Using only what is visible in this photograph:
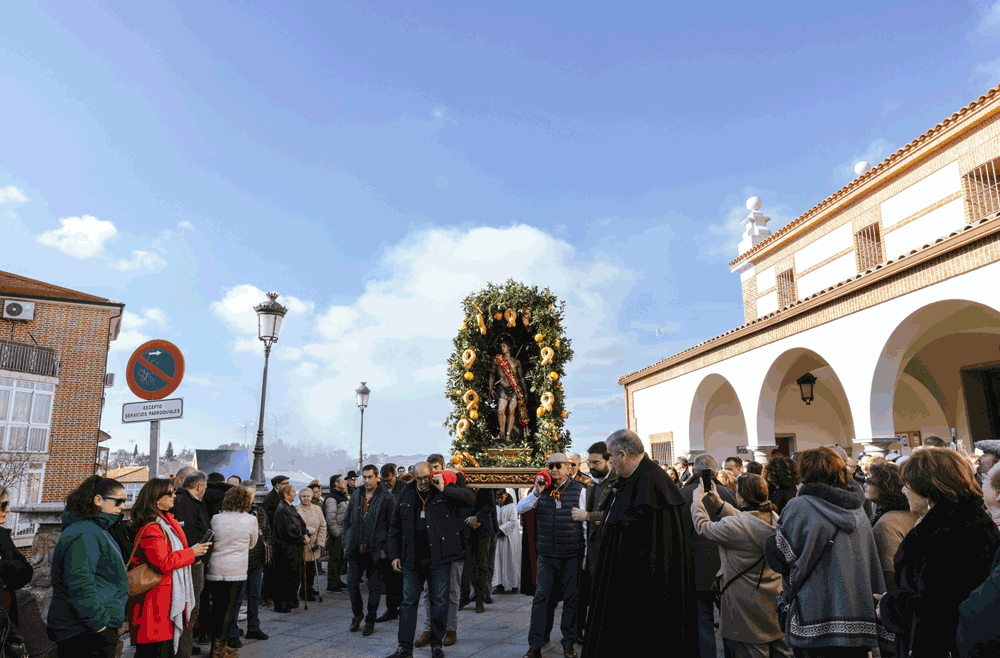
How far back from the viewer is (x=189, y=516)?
5879 millimetres

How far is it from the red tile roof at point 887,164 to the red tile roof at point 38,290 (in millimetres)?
30232

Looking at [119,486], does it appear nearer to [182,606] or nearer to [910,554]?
[182,606]

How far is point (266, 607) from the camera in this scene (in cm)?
877

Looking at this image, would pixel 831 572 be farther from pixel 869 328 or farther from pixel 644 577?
pixel 869 328

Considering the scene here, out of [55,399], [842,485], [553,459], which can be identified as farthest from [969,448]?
[55,399]

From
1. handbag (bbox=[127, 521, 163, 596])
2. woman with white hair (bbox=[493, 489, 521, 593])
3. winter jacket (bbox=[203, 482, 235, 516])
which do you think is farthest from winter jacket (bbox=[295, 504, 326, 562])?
handbag (bbox=[127, 521, 163, 596])

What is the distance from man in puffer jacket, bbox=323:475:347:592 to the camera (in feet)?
32.8

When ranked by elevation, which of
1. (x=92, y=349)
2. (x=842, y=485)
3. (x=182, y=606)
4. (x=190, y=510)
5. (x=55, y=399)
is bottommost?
(x=182, y=606)

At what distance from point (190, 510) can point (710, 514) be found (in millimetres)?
4842

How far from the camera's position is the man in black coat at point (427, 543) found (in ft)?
19.5

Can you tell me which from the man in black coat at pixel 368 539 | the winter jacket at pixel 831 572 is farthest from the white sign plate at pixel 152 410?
the winter jacket at pixel 831 572

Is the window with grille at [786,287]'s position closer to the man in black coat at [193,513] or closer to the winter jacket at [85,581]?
the man in black coat at [193,513]

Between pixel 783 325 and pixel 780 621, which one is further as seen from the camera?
pixel 783 325

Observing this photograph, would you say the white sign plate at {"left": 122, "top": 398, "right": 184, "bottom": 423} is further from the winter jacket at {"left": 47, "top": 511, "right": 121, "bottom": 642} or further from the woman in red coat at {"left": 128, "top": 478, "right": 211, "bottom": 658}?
the winter jacket at {"left": 47, "top": 511, "right": 121, "bottom": 642}
